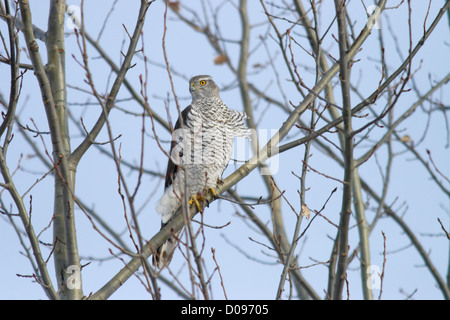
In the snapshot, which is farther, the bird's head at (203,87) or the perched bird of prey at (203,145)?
the bird's head at (203,87)

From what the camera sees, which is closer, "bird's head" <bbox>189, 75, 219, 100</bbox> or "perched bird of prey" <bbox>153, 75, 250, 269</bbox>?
"perched bird of prey" <bbox>153, 75, 250, 269</bbox>

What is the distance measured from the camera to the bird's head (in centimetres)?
656

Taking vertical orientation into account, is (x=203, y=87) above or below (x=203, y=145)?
above

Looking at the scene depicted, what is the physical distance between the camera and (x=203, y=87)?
664cm

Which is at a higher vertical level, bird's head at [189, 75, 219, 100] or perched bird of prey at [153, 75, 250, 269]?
bird's head at [189, 75, 219, 100]

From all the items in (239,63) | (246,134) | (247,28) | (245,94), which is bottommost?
(246,134)

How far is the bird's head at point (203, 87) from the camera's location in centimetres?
656

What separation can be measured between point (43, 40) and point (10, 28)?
120 centimetres

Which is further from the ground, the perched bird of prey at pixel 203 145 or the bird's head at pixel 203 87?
the bird's head at pixel 203 87

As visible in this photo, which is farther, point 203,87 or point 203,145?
point 203,87

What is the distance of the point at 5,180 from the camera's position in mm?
3912
